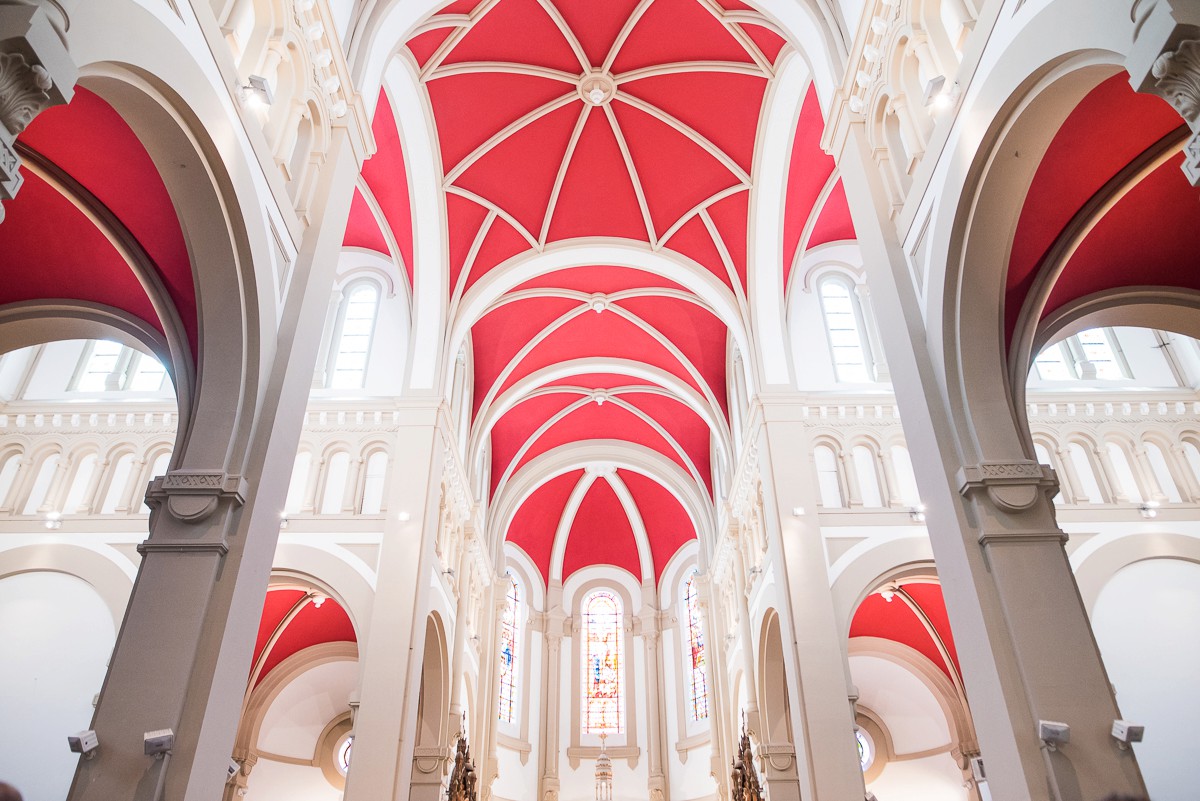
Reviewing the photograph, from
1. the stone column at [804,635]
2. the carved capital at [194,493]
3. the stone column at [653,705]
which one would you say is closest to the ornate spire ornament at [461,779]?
the stone column at [804,635]

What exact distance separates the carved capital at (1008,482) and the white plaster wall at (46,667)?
11.4 meters

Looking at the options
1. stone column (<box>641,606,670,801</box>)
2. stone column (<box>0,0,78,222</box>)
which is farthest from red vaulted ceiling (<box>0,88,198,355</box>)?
stone column (<box>641,606,670,801</box>)

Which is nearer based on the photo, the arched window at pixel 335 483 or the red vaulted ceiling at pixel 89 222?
the red vaulted ceiling at pixel 89 222

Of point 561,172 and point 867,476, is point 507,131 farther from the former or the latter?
point 867,476

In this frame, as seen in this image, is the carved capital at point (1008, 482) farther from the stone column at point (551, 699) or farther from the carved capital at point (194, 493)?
the stone column at point (551, 699)

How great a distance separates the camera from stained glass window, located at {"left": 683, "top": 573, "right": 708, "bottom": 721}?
21688mm

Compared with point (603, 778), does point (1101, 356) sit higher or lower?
higher

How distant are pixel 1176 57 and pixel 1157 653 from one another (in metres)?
10.6

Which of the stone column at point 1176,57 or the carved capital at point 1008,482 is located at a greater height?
the stone column at point 1176,57

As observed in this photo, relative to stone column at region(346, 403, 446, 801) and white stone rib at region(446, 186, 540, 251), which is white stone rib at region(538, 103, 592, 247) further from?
stone column at region(346, 403, 446, 801)

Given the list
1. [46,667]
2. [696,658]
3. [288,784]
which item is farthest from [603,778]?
[46,667]

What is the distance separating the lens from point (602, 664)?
24266 mm

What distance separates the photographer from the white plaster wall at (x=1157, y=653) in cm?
1075

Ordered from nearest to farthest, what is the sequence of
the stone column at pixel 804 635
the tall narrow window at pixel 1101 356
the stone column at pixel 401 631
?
1. the stone column at pixel 804 635
2. the stone column at pixel 401 631
3. the tall narrow window at pixel 1101 356
